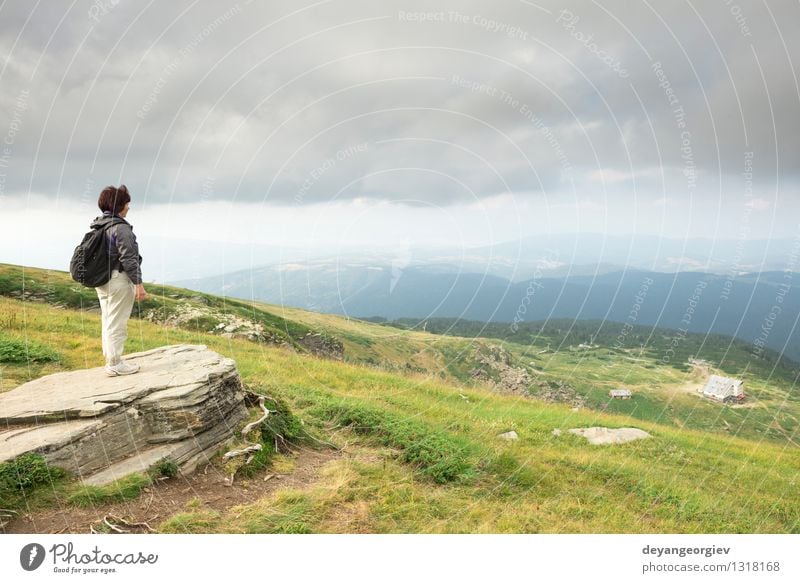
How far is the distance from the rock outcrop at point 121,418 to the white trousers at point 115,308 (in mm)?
700

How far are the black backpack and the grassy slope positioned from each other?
405cm

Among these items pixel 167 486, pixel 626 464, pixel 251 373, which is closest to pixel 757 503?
pixel 626 464

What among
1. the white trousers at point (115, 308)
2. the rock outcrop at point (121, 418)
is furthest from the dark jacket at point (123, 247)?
the rock outcrop at point (121, 418)

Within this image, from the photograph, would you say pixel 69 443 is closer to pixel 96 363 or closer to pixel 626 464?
pixel 96 363

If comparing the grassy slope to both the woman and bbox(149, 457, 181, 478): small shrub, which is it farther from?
the woman

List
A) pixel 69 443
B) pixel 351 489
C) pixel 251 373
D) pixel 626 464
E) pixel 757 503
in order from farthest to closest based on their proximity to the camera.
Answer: pixel 251 373
pixel 626 464
pixel 757 503
pixel 351 489
pixel 69 443

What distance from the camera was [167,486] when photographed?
8.40 meters

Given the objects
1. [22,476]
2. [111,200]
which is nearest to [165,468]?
[22,476]

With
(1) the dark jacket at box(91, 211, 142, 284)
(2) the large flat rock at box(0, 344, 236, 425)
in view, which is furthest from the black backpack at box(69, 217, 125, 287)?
(2) the large flat rock at box(0, 344, 236, 425)

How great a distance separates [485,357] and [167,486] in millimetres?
136033

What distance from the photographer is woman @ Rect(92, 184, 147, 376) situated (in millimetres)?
9742

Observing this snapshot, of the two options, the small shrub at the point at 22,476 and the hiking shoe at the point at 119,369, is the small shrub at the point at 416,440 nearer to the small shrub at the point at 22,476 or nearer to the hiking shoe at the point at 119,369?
the hiking shoe at the point at 119,369

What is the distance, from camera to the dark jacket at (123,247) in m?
9.70

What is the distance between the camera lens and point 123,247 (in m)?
9.70
